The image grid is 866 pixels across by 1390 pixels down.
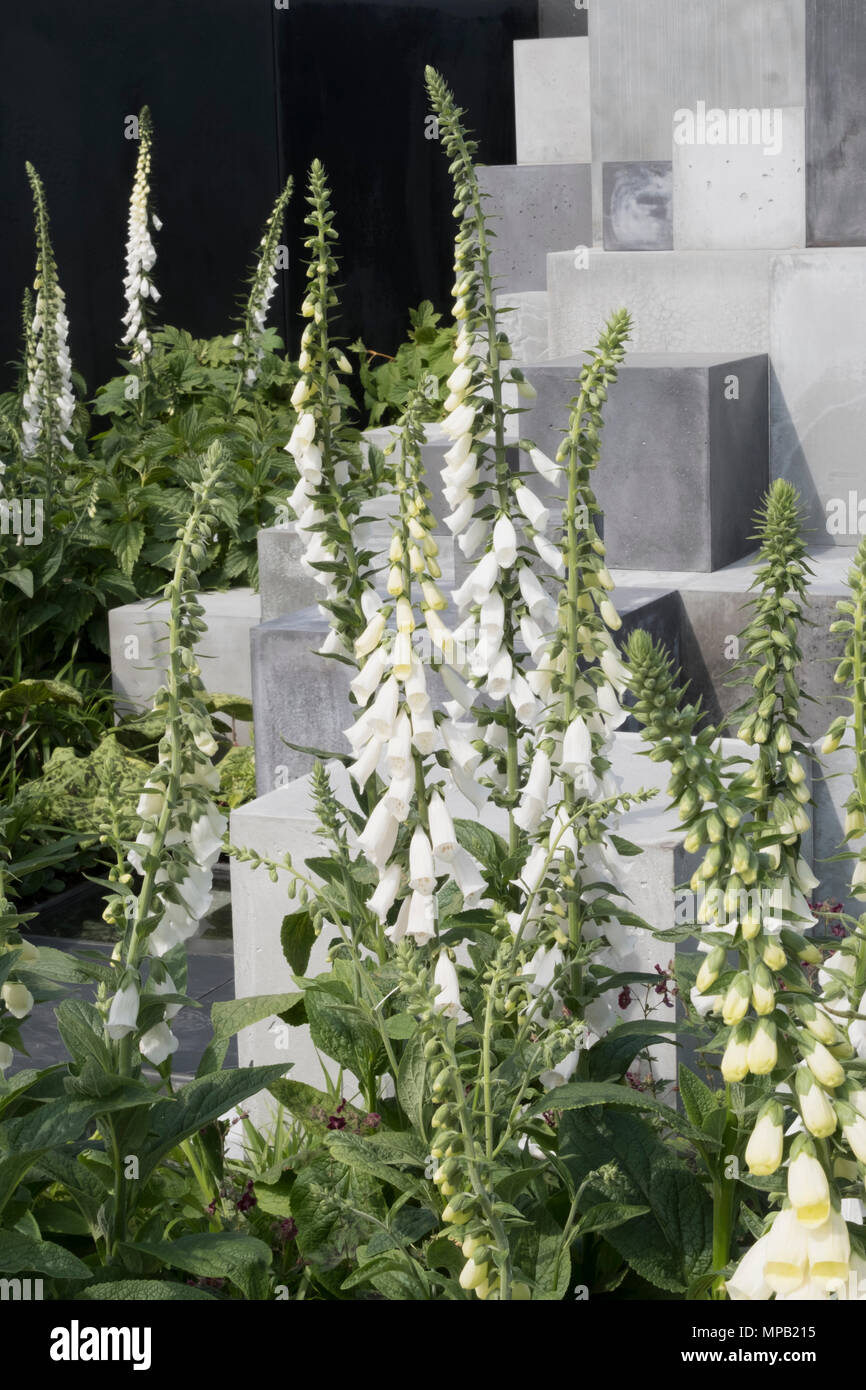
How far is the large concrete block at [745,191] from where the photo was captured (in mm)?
5773

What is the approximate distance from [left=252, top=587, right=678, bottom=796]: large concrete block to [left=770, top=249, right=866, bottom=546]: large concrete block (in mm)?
1079

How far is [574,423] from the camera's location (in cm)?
211

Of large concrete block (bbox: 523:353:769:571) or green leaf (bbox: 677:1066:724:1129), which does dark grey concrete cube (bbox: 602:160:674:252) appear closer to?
large concrete block (bbox: 523:353:769:571)

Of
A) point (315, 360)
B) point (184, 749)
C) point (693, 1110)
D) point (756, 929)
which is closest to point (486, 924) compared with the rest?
point (693, 1110)

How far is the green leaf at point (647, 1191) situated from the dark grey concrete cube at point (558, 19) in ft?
38.9

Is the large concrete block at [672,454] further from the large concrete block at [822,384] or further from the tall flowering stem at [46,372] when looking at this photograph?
the tall flowering stem at [46,372]

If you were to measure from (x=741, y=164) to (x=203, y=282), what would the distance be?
4452mm

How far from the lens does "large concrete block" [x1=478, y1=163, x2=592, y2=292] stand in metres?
8.70

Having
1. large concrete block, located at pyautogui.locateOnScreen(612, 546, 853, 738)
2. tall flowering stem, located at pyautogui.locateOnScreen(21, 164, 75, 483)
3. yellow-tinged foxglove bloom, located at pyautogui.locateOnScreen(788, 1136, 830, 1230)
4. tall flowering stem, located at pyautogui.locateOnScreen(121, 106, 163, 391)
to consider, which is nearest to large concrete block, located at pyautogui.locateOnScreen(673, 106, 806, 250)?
→ large concrete block, located at pyautogui.locateOnScreen(612, 546, 853, 738)

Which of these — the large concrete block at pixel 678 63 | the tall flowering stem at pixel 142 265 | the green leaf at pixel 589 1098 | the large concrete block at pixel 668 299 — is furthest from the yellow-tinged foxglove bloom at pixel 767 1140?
the tall flowering stem at pixel 142 265

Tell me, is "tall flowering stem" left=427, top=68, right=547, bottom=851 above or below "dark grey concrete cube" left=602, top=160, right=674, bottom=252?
below

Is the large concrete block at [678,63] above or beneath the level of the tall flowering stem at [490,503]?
above

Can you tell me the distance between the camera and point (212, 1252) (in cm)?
198

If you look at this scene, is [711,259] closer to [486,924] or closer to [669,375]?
[669,375]
